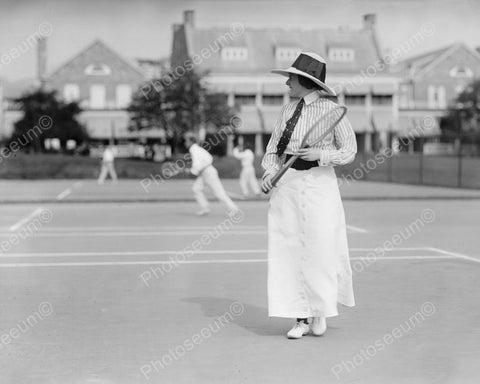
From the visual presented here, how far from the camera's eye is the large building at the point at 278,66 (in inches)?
2675

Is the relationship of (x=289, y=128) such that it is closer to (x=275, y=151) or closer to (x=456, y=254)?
(x=275, y=151)

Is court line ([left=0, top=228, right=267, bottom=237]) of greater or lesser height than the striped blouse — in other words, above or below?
below

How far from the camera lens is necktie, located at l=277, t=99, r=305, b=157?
6637 millimetres

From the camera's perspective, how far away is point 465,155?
47594 millimetres

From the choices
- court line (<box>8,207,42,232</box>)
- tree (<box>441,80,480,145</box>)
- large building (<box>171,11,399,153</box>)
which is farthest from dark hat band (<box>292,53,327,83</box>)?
tree (<box>441,80,480,145</box>)

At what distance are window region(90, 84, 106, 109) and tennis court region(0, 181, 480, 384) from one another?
54831 mm

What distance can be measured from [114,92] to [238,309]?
63.2 m

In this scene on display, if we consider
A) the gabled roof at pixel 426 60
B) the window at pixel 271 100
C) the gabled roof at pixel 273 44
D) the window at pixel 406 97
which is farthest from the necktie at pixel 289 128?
the window at pixel 406 97

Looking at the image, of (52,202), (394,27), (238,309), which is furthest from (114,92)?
(238,309)

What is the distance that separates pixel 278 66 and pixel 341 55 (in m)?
5.60

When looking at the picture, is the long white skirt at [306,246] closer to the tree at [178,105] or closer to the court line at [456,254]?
the court line at [456,254]

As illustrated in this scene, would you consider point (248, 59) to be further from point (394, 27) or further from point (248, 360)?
point (248, 360)

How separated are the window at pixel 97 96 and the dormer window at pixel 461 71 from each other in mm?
28179

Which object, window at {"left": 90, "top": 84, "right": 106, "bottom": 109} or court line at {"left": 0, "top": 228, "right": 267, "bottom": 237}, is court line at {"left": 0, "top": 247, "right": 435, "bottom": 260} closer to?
court line at {"left": 0, "top": 228, "right": 267, "bottom": 237}
